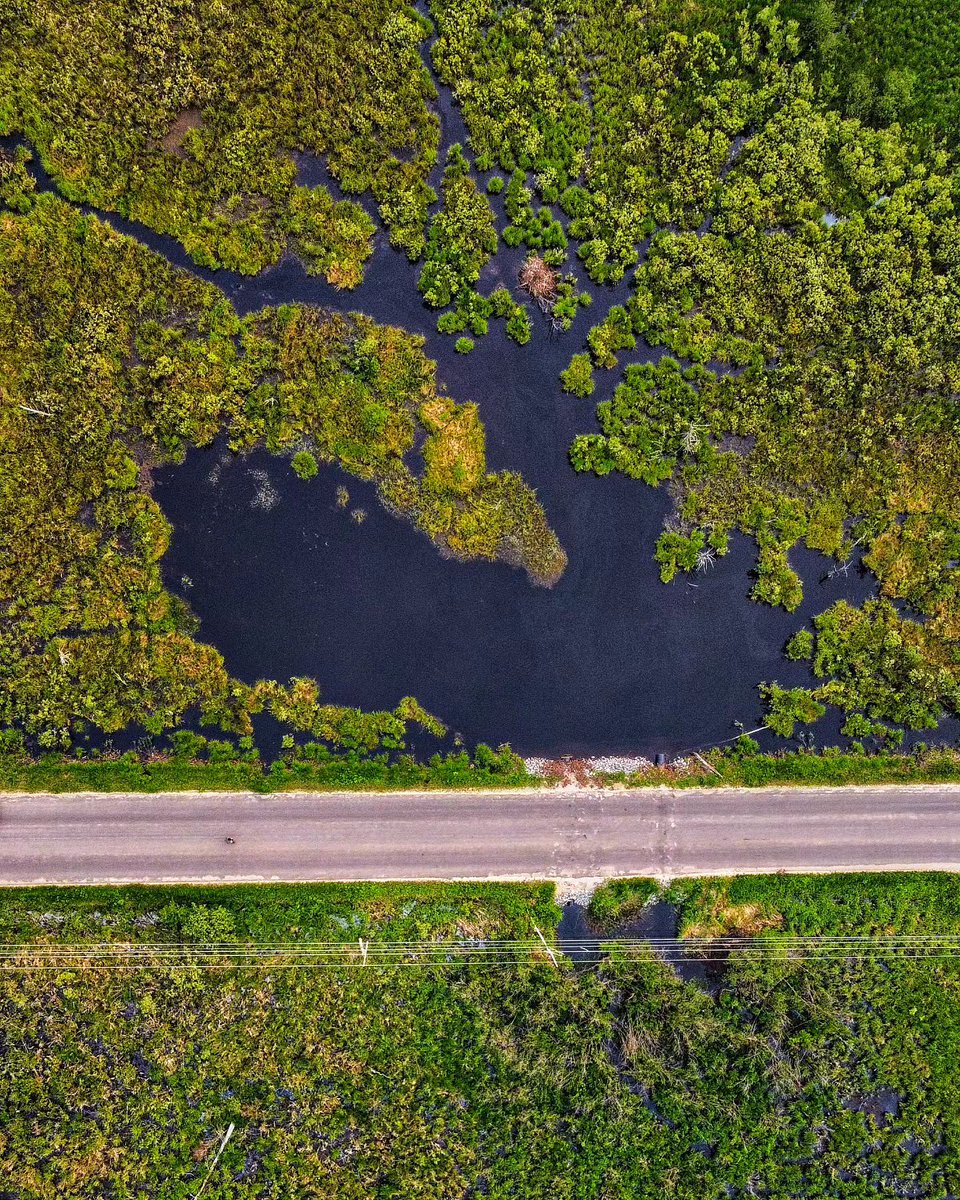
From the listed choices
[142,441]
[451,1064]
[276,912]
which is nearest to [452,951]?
[451,1064]

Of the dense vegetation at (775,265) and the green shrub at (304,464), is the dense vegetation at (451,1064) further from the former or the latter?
the green shrub at (304,464)

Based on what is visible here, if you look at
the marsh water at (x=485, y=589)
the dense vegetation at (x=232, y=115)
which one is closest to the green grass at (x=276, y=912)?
the marsh water at (x=485, y=589)

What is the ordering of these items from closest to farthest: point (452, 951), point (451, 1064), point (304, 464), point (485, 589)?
1. point (451, 1064)
2. point (452, 951)
3. point (304, 464)
4. point (485, 589)

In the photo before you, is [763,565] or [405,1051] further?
[763,565]

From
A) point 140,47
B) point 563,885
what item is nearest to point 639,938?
point 563,885

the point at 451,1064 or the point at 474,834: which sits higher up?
the point at 474,834

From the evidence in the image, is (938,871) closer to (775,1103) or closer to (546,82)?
(775,1103)

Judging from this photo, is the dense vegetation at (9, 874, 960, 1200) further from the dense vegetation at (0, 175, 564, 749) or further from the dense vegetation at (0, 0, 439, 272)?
the dense vegetation at (0, 0, 439, 272)

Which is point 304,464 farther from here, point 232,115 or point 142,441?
point 232,115
